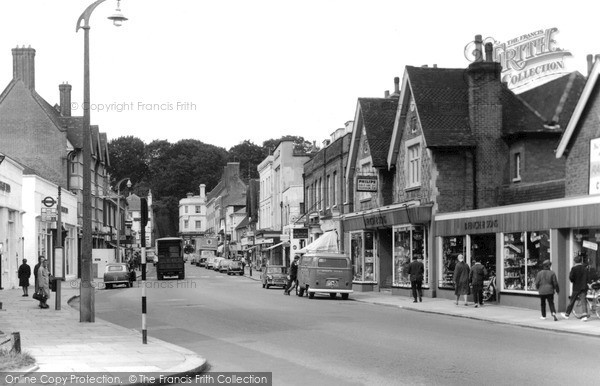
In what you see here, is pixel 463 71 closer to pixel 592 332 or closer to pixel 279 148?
pixel 592 332

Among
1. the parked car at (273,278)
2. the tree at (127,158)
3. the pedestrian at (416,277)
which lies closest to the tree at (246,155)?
the tree at (127,158)

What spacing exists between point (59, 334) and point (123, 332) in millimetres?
1394

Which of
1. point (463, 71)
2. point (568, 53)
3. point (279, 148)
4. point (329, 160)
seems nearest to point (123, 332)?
point (463, 71)

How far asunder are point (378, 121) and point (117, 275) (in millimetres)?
18009

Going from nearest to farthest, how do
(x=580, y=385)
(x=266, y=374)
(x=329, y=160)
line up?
(x=580, y=385) → (x=266, y=374) → (x=329, y=160)

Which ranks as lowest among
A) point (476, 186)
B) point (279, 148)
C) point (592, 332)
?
point (592, 332)

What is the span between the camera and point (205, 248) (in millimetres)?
141125

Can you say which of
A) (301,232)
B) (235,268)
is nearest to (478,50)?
(301,232)

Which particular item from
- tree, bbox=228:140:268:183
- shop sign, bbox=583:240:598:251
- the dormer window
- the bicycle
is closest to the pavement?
the bicycle

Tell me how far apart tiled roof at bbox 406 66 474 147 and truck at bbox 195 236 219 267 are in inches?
3005

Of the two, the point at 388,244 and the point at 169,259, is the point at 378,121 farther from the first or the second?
the point at 169,259

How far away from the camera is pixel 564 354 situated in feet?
50.9

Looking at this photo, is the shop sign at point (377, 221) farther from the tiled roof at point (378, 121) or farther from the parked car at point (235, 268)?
the parked car at point (235, 268)

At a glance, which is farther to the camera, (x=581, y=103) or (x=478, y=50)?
(x=478, y=50)
